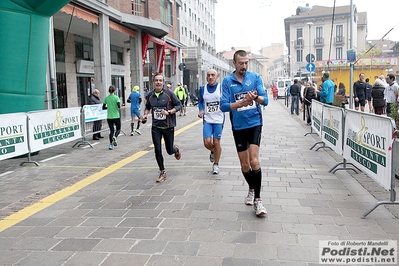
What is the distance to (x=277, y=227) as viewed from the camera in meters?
4.28

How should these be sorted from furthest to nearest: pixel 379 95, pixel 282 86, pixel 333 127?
1. pixel 282 86
2. pixel 379 95
3. pixel 333 127

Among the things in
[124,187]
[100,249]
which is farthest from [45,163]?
[100,249]

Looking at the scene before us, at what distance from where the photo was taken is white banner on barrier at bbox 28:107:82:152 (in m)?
8.58

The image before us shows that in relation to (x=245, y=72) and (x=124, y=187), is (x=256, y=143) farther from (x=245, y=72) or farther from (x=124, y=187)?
(x=124, y=187)

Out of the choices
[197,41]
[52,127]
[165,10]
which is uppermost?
[197,41]

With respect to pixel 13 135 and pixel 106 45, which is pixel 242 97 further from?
pixel 106 45

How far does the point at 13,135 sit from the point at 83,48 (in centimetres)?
1751

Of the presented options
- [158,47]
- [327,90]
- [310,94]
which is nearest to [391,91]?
[310,94]

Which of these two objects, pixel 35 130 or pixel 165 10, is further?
pixel 165 10

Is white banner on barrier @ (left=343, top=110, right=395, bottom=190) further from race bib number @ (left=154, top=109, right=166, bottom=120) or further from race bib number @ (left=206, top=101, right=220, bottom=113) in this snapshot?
race bib number @ (left=154, top=109, right=166, bottom=120)

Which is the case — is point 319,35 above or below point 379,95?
above

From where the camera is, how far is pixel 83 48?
24188 mm

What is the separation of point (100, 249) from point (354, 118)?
4358mm

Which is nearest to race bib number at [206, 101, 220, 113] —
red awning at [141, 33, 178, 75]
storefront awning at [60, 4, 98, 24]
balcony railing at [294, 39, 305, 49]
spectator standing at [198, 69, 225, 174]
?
spectator standing at [198, 69, 225, 174]
